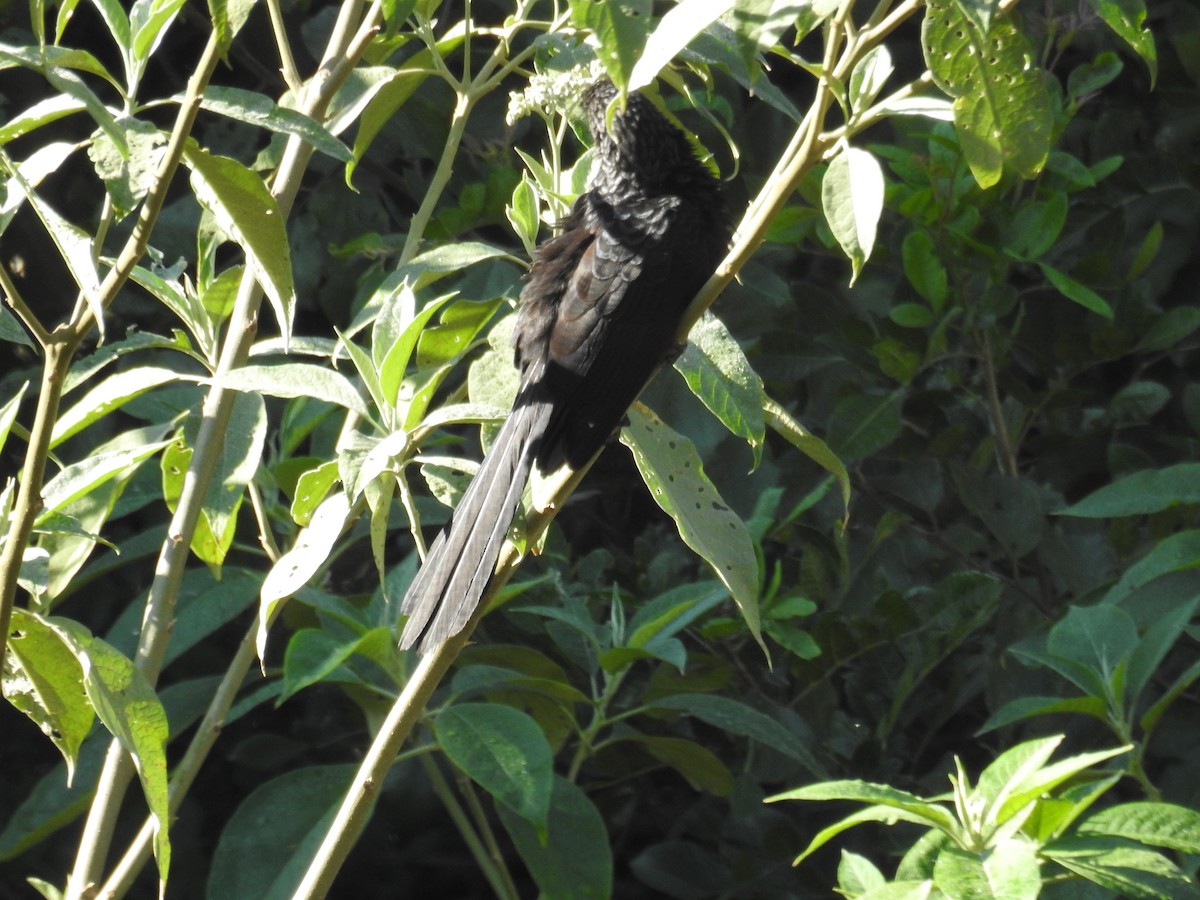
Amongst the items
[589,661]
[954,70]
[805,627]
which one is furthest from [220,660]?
[954,70]

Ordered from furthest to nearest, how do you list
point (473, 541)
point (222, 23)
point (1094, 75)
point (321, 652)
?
point (1094, 75) < point (321, 652) < point (473, 541) < point (222, 23)

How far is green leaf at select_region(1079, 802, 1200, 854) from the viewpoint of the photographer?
1547mm

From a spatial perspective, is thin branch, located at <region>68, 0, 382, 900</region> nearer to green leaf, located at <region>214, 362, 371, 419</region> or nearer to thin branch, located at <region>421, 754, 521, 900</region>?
green leaf, located at <region>214, 362, 371, 419</region>

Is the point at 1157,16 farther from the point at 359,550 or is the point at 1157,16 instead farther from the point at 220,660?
the point at 220,660

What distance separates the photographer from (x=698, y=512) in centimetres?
156

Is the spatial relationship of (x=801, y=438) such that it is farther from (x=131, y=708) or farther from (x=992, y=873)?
(x=131, y=708)

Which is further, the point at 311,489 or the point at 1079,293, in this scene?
the point at 1079,293

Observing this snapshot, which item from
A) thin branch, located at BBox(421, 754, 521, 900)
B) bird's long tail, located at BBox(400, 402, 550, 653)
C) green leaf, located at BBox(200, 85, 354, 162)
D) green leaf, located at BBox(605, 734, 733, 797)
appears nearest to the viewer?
green leaf, located at BBox(200, 85, 354, 162)

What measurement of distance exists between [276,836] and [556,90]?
4.07 feet

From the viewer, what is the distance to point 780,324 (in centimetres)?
328

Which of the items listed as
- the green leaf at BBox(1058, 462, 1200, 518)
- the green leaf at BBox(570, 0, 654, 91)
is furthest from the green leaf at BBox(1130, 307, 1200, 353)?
the green leaf at BBox(570, 0, 654, 91)

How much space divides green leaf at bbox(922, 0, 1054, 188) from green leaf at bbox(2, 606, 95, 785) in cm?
98

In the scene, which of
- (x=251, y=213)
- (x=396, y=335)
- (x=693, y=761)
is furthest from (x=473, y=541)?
(x=693, y=761)

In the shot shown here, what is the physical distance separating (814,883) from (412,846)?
38.5 inches
